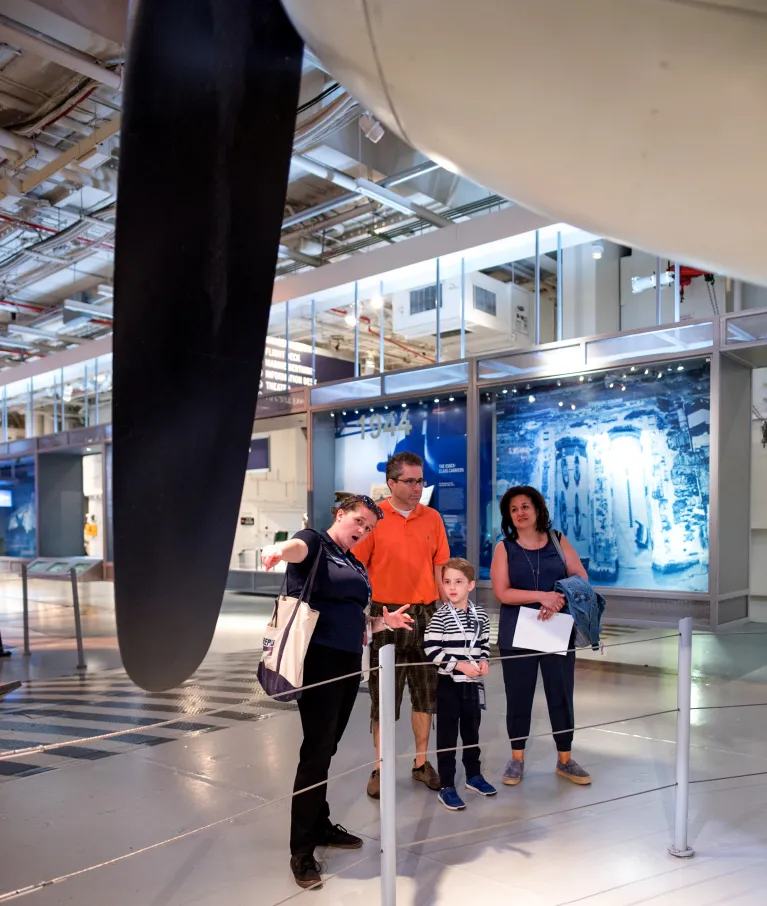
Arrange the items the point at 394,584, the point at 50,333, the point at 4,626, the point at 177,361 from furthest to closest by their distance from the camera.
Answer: the point at 50,333 → the point at 4,626 → the point at 394,584 → the point at 177,361

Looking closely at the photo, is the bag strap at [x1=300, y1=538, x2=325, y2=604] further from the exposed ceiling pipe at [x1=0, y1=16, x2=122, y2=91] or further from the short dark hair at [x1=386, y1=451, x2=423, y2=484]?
the exposed ceiling pipe at [x1=0, y1=16, x2=122, y2=91]

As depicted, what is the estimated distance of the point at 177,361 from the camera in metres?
1.46

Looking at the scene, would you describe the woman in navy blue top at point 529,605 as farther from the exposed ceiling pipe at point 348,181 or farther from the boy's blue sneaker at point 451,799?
the exposed ceiling pipe at point 348,181

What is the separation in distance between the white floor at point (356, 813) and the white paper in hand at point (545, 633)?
0.51m

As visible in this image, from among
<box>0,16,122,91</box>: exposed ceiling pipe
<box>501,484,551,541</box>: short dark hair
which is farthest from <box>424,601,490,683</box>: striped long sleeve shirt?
<box>0,16,122,91</box>: exposed ceiling pipe

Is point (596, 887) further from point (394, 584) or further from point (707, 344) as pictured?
point (707, 344)

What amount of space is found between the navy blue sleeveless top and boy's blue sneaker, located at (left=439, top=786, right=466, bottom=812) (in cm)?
72

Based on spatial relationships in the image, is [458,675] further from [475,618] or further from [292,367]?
[292,367]

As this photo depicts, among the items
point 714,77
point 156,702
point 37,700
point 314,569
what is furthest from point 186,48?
point 37,700

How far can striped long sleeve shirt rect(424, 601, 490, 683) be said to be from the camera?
10.6 feet

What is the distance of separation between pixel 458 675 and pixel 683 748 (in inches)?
35.6

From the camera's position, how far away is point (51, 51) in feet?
21.9

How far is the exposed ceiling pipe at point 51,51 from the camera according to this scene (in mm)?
6315

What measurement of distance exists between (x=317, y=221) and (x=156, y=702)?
8.37m
